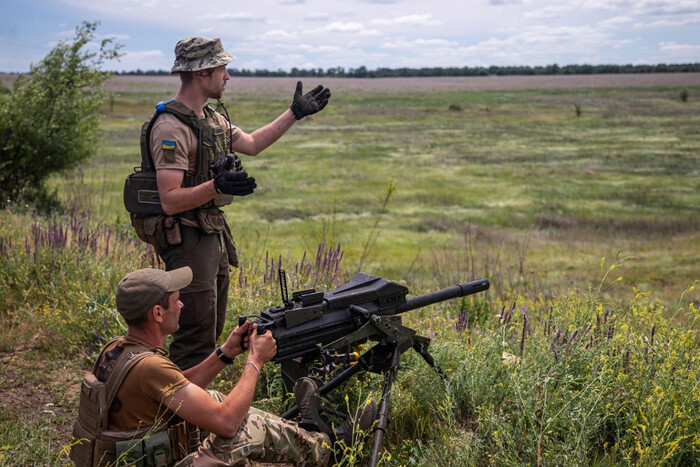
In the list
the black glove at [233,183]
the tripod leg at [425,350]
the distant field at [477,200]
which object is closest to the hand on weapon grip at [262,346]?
the black glove at [233,183]

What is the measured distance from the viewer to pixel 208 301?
13.5 ft

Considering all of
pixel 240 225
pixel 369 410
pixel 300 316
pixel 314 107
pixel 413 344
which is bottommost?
pixel 240 225

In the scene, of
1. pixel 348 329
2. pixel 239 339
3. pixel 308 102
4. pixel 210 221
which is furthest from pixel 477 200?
pixel 239 339

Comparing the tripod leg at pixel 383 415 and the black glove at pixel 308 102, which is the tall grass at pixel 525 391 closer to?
the tripod leg at pixel 383 415

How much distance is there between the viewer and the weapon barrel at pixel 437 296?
3916 mm

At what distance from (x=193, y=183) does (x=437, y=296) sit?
181 centimetres

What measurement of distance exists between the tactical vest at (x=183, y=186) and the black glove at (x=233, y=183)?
16.7 inches

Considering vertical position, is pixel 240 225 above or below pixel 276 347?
below

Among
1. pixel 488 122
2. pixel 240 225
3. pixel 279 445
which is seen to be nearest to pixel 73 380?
pixel 279 445

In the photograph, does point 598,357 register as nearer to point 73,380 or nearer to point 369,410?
point 369,410

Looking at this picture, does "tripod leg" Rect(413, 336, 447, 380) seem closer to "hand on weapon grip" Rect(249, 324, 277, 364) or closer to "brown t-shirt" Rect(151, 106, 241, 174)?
"hand on weapon grip" Rect(249, 324, 277, 364)

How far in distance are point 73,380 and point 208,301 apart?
185cm

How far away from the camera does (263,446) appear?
3213mm

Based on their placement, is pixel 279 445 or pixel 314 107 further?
pixel 314 107
